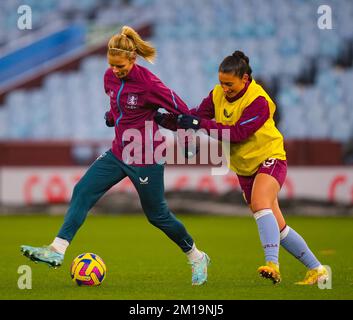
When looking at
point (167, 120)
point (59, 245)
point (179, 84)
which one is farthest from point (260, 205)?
point (179, 84)

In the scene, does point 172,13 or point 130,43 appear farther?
point 172,13

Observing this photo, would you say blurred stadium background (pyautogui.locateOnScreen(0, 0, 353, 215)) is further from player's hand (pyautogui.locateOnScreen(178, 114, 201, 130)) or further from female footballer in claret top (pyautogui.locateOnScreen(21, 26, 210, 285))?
player's hand (pyautogui.locateOnScreen(178, 114, 201, 130))

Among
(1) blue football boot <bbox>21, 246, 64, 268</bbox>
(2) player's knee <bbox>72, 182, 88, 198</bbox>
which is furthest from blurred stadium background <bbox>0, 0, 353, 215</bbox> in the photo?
(1) blue football boot <bbox>21, 246, 64, 268</bbox>

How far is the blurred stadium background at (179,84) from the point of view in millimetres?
15641

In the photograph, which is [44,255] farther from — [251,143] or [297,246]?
[297,246]

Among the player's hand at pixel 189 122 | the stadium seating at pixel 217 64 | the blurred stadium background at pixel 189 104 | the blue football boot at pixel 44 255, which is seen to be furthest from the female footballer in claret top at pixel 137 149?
the stadium seating at pixel 217 64

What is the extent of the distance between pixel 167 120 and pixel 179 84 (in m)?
12.2

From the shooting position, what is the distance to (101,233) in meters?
12.6

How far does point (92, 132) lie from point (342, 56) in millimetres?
5575

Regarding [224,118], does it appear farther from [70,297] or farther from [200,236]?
[200,236]

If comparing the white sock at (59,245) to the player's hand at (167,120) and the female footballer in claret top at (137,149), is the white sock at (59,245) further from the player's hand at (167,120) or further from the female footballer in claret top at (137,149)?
the player's hand at (167,120)

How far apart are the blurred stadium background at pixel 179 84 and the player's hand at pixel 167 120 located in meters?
8.47

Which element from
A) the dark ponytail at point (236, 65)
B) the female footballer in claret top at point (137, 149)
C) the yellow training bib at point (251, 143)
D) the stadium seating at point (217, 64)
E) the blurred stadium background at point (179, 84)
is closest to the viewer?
the dark ponytail at point (236, 65)
